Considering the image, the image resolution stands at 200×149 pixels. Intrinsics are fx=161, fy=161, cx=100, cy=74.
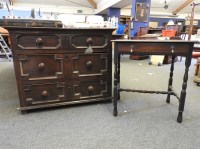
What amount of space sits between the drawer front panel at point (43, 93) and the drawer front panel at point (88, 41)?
43 centimetres

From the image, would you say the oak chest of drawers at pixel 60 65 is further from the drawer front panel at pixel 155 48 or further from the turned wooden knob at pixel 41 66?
the drawer front panel at pixel 155 48

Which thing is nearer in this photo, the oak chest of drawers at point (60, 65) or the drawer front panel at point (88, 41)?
the oak chest of drawers at point (60, 65)

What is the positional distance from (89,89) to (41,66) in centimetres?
54

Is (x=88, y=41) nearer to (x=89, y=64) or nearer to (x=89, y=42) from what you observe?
(x=89, y=42)

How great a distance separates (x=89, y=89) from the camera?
5.67 ft

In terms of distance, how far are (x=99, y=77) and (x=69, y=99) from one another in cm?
39

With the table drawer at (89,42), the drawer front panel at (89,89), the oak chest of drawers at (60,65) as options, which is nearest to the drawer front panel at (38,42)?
the oak chest of drawers at (60,65)

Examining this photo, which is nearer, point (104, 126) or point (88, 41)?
point (104, 126)

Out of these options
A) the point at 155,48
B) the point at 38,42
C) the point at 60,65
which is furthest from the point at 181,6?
the point at 38,42

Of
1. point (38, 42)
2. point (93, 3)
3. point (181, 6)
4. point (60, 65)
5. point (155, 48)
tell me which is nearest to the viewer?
point (155, 48)

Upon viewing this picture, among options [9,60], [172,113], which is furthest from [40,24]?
[9,60]

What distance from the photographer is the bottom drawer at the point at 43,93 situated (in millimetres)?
1557

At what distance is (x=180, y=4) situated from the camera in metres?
10.8

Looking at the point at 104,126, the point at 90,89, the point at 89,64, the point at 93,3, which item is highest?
the point at 93,3
